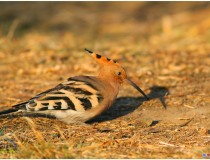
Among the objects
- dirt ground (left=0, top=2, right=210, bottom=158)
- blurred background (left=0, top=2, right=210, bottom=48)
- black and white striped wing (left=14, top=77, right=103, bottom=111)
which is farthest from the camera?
blurred background (left=0, top=2, right=210, bottom=48)

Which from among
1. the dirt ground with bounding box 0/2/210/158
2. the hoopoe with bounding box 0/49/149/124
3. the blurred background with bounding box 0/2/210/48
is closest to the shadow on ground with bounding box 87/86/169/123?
the dirt ground with bounding box 0/2/210/158

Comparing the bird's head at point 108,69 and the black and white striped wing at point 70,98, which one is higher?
the bird's head at point 108,69

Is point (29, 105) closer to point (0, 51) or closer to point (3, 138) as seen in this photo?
point (3, 138)

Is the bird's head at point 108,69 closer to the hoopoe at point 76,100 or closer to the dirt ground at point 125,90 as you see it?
the hoopoe at point 76,100

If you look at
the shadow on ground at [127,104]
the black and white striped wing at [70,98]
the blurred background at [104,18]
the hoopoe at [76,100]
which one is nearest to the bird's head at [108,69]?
the hoopoe at [76,100]

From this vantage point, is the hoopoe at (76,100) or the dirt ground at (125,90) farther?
the hoopoe at (76,100)

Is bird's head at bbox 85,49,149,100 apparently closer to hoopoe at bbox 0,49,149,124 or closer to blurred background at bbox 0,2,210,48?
hoopoe at bbox 0,49,149,124
